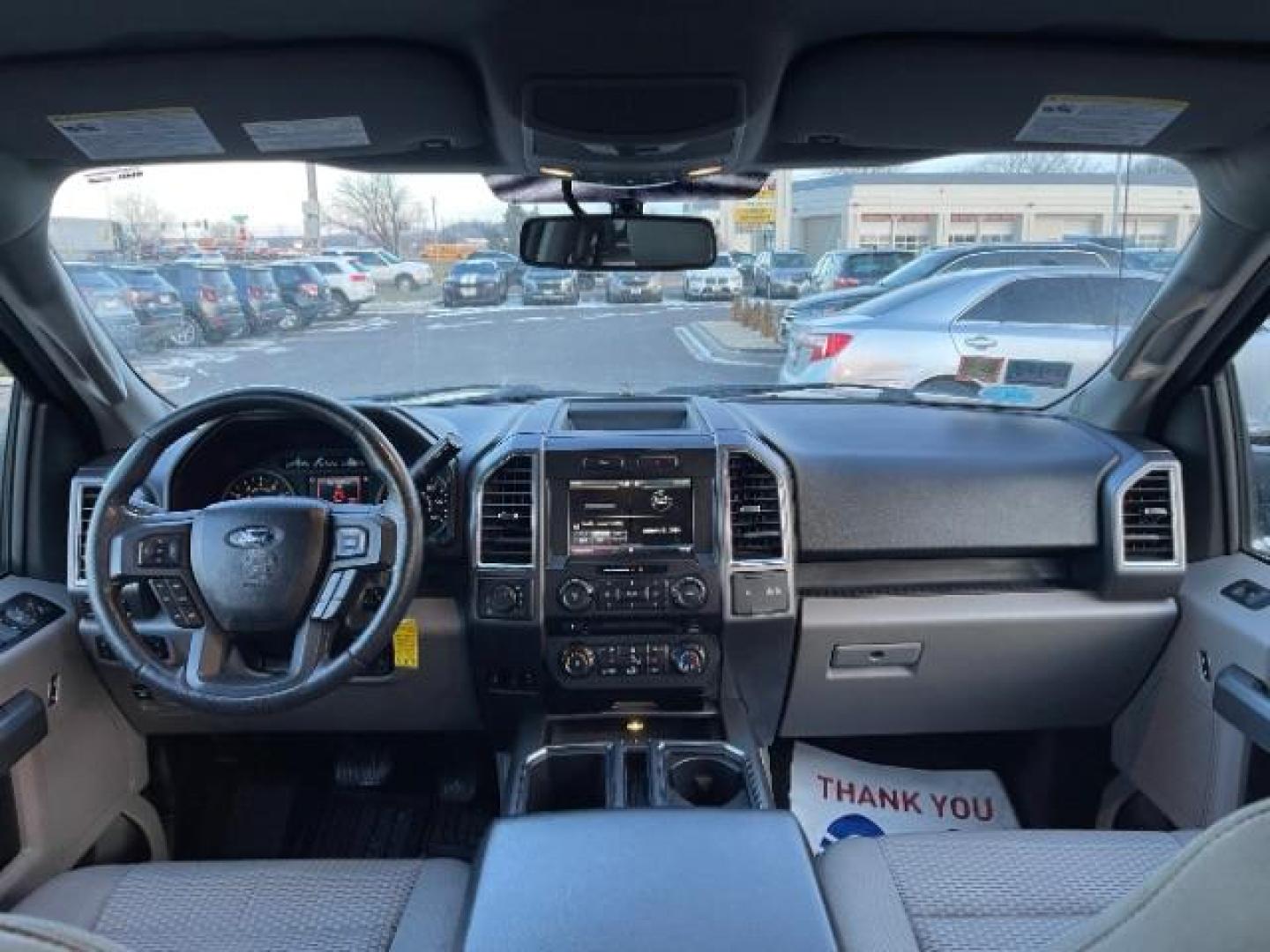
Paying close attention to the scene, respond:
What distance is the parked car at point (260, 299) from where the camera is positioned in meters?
3.16

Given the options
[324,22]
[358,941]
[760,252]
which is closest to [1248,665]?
[760,252]

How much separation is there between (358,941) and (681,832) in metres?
0.66

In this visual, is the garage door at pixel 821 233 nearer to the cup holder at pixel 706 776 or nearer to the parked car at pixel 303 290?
the parked car at pixel 303 290

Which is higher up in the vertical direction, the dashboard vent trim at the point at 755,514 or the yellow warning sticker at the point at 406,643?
the dashboard vent trim at the point at 755,514

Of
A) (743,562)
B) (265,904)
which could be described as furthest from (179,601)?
(743,562)

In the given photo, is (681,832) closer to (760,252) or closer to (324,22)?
(324,22)

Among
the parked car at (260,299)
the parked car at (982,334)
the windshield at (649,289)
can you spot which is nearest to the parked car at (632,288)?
the windshield at (649,289)

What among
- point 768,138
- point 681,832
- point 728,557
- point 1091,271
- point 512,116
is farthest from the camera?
point 1091,271

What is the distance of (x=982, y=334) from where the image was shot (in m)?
4.26

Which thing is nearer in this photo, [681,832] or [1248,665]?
[681,832]

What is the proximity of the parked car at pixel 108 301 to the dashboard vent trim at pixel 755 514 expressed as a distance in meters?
1.84

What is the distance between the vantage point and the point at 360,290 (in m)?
3.41

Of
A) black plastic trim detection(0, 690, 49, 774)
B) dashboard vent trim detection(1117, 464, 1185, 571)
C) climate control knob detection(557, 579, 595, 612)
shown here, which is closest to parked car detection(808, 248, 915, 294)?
dashboard vent trim detection(1117, 464, 1185, 571)

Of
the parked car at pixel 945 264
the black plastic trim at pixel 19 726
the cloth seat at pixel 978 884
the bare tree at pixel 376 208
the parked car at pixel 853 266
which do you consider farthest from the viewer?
the parked car at pixel 853 266
